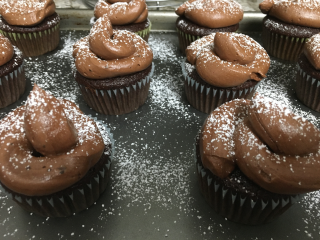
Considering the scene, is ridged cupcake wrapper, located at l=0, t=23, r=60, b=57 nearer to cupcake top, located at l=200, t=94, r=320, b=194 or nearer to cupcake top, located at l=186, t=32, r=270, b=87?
cupcake top, located at l=186, t=32, r=270, b=87

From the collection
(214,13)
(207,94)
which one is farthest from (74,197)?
(214,13)

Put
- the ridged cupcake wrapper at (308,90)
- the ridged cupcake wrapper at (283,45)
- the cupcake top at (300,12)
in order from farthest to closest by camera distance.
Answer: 1. the ridged cupcake wrapper at (283,45)
2. the cupcake top at (300,12)
3. the ridged cupcake wrapper at (308,90)

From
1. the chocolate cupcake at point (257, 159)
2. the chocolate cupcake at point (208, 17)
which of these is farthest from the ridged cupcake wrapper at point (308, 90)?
the chocolate cupcake at point (257, 159)

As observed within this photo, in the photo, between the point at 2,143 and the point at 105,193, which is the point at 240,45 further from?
the point at 2,143

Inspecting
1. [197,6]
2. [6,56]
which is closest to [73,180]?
[6,56]

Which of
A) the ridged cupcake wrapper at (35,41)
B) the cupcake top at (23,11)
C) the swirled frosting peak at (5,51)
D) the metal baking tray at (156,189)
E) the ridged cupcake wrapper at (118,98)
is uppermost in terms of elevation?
the cupcake top at (23,11)

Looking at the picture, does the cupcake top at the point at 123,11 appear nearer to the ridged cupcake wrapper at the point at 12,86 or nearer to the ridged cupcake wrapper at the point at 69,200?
the ridged cupcake wrapper at the point at 12,86
